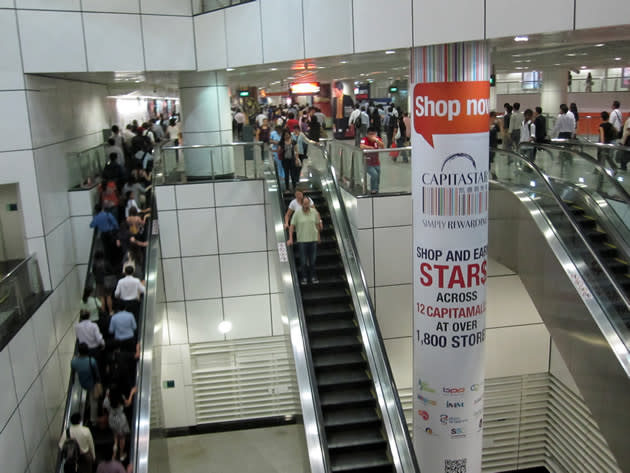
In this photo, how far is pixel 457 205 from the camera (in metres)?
7.32

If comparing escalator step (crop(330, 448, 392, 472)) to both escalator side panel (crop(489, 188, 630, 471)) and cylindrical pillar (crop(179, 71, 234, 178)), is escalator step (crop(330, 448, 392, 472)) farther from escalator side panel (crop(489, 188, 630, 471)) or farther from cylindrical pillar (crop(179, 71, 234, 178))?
cylindrical pillar (crop(179, 71, 234, 178))

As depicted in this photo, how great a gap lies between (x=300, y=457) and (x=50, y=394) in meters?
5.12

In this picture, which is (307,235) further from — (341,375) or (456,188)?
(456,188)

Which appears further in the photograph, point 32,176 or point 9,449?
Answer: point 32,176

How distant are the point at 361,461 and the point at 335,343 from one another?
201cm

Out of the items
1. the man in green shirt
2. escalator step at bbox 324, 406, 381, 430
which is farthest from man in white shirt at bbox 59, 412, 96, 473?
the man in green shirt

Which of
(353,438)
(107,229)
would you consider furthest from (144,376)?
(107,229)

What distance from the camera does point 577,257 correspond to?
870 cm

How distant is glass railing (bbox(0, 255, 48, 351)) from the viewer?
29.7 feet

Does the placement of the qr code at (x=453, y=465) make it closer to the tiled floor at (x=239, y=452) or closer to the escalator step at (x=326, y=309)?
the escalator step at (x=326, y=309)

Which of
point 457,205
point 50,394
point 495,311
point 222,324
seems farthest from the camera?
point 222,324

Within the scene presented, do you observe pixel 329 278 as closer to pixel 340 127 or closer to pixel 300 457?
pixel 300 457

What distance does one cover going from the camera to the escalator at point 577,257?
308 inches

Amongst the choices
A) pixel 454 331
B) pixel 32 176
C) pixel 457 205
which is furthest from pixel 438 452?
pixel 32 176
